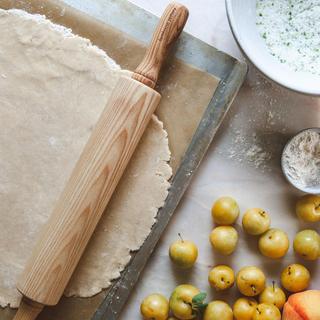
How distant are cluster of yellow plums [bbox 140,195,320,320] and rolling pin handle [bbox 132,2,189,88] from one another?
37 cm

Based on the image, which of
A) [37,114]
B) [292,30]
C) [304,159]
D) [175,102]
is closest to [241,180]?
[304,159]

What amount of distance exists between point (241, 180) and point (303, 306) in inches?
13.8

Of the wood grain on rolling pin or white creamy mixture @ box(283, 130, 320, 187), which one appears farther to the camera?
white creamy mixture @ box(283, 130, 320, 187)

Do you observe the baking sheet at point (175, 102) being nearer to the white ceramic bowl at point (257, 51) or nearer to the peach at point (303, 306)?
the white ceramic bowl at point (257, 51)

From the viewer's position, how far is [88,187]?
1.30 metres

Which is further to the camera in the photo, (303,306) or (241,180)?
(241,180)

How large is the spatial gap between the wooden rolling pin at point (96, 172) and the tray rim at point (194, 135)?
4.3 inches

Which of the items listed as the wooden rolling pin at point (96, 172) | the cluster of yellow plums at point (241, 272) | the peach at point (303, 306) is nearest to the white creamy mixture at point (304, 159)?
the cluster of yellow plums at point (241, 272)

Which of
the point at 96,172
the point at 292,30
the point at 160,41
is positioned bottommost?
the point at 96,172

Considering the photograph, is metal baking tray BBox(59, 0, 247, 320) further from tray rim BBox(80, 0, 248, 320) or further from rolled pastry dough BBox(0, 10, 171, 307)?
rolled pastry dough BBox(0, 10, 171, 307)

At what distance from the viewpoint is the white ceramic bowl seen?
4.28ft

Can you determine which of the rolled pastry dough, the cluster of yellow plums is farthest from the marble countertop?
the rolled pastry dough

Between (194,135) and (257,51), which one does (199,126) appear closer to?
(194,135)

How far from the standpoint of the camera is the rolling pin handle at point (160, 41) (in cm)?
131
